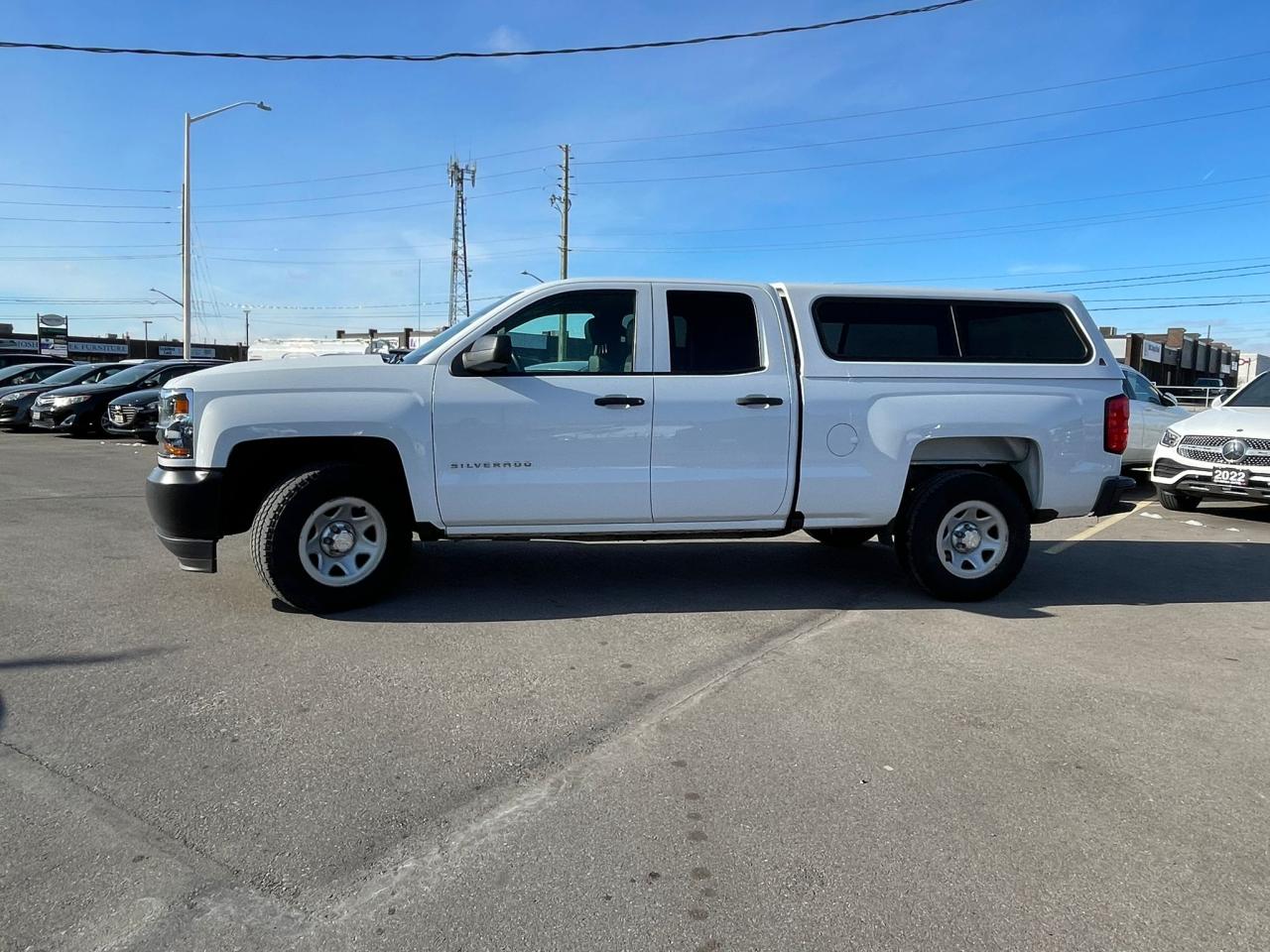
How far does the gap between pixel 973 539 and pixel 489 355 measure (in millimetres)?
3324

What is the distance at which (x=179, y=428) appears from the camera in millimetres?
4875

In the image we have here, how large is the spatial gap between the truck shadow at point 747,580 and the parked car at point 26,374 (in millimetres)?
18555

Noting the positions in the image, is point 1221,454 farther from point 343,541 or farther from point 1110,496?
point 343,541

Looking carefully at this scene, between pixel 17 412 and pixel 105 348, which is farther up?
pixel 105 348

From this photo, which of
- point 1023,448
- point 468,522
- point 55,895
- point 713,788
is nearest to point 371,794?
point 55,895

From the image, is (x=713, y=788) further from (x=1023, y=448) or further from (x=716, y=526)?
(x=1023, y=448)

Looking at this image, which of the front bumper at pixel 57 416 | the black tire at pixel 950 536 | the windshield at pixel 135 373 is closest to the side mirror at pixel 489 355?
the black tire at pixel 950 536

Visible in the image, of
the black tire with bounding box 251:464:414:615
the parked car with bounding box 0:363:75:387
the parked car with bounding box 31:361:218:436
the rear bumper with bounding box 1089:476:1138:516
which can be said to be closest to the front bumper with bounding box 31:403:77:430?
the parked car with bounding box 31:361:218:436

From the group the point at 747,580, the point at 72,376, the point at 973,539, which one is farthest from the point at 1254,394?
the point at 72,376

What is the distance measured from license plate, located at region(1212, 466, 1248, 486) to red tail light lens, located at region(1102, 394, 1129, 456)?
4.22 metres

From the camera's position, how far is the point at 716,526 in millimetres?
5461

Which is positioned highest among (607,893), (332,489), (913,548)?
(332,489)

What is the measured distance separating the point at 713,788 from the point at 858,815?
501mm

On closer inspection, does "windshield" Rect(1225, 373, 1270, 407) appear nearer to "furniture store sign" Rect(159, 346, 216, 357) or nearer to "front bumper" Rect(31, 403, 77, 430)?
"front bumper" Rect(31, 403, 77, 430)
